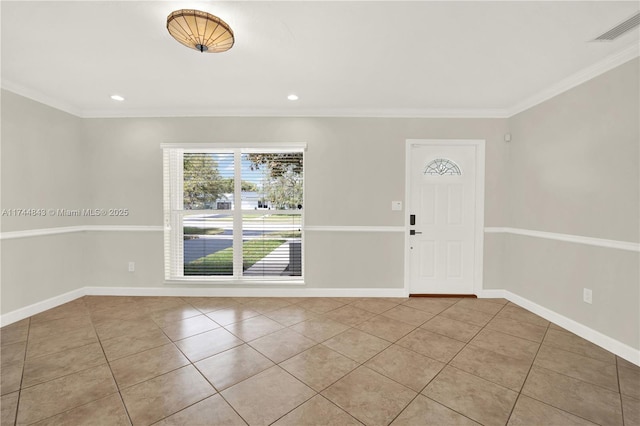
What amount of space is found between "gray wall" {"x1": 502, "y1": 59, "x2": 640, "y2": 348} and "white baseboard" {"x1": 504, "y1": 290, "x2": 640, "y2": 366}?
5 cm

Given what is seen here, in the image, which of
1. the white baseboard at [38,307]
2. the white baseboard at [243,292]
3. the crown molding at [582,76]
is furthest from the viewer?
the white baseboard at [243,292]

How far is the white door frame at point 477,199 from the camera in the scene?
11.9ft

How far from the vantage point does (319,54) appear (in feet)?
7.47

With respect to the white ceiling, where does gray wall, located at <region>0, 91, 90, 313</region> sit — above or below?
below

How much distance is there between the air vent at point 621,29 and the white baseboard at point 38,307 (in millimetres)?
6125

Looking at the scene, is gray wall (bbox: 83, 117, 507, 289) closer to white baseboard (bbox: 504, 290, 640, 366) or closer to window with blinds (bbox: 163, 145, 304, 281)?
window with blinds (bbox: 163, 145, 304, 281)

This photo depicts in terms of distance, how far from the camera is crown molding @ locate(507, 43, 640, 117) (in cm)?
221

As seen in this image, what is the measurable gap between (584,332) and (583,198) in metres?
1.33

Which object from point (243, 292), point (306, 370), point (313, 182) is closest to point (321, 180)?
point (313, 182)

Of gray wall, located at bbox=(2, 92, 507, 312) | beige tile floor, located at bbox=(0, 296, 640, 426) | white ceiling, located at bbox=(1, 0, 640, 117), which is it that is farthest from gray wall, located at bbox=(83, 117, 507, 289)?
beige tile floor, located at bbox=(0, 296, 640, 426)

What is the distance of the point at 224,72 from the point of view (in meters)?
2.61

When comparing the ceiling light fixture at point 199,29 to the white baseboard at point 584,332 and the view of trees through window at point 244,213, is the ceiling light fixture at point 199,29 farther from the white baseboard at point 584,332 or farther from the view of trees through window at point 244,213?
the white baseboard at point 584,332

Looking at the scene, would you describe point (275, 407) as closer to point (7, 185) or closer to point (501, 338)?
point (501, 338)

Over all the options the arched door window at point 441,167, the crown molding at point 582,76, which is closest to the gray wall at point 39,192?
the arched door window at point 441,167
